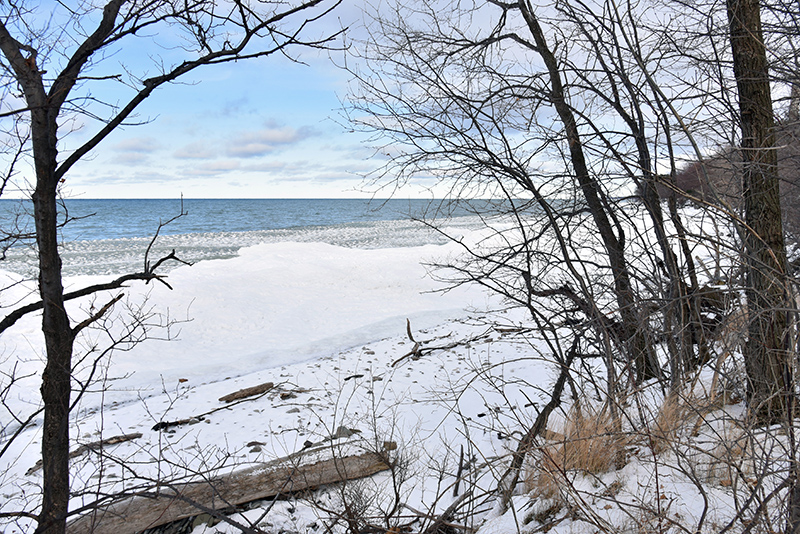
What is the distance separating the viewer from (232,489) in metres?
4.32

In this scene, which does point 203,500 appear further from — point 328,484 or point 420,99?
point 420,99

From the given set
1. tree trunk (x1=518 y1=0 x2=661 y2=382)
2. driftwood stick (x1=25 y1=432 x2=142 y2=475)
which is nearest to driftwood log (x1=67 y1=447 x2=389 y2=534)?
driftwood stick (x1=25 y1=432 x2=142 y2=475)

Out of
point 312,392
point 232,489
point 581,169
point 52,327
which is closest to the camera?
point 52,327

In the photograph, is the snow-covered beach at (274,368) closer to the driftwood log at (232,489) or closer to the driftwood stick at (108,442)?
the driftwood stick at (108,442)

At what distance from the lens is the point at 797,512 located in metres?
2.03

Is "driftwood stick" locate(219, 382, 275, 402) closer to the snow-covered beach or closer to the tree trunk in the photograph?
the snow-covered beach

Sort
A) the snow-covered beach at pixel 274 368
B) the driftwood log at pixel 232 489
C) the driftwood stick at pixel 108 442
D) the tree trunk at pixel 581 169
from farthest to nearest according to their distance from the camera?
1. the snow-covered beach at pixel 274 368
2. the driftwood stick at pixel 108 442
3. the tree trunk at pixel 581 169
4. the driftwood log at pixel 232 489

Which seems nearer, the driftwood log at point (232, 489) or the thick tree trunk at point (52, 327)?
the thick tree trunk at point (52, 327)

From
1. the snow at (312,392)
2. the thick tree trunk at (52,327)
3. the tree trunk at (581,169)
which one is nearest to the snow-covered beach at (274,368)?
the snow at (312,392)

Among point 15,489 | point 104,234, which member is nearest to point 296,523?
point 15,489

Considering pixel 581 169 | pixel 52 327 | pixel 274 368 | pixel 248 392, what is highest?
pixel 581 169

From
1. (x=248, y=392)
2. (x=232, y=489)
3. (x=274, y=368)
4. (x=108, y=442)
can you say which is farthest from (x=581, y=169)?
(x=274, y=368)

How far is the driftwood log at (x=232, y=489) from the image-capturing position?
12.6 feet

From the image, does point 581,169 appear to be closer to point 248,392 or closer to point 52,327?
point 52,327
